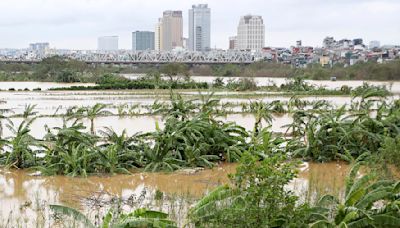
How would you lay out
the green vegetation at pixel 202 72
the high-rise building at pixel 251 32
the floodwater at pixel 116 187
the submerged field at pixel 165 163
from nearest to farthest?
the floodwater at pixel 116 187, the submerged field at pixel 165 163, the green vegetation at pixel 202 72, the high-rise building at pixel 251 32

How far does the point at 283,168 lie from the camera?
4.19 m

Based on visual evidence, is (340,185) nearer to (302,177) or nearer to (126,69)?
(302,177)

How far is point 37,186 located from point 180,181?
2.09m

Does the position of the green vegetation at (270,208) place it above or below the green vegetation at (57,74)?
below

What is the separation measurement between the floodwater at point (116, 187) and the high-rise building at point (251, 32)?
142 metres

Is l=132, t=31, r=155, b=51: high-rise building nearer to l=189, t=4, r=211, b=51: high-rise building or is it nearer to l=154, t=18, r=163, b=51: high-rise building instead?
l=154, t=18, r=163, b=51: high-rise building

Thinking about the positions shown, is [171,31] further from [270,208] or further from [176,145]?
[270,208]

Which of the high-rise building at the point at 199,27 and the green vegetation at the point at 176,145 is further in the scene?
the high-rise building at the point at 199,27

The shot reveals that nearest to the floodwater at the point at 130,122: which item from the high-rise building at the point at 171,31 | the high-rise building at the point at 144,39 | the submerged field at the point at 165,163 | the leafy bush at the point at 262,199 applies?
the submerged field at the point at 165,163

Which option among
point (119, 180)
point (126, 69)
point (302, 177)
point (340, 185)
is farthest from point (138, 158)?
point (126, 69)

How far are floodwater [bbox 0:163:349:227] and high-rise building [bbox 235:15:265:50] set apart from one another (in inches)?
5587

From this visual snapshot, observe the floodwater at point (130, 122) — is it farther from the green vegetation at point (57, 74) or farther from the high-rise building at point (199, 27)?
the high-rise building at point (199, 27)

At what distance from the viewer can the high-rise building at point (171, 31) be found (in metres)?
148

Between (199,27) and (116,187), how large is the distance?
16103 centimetres
